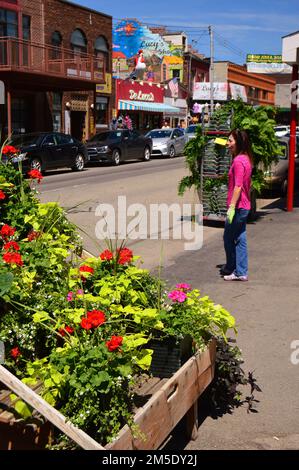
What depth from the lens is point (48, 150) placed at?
23.2 meters

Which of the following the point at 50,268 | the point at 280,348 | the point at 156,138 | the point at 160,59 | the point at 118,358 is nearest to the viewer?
the point at 118,358

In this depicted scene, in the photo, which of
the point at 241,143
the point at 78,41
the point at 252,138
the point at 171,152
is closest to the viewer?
the point at 241,143

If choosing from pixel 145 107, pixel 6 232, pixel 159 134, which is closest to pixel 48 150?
pixel 159 134

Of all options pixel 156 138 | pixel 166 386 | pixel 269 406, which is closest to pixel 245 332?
pixel 269 406

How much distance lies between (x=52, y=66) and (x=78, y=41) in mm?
8641

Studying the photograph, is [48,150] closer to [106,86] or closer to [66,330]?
[106,86]

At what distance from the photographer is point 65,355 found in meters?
3.09

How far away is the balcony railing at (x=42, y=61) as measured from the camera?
2603 cm

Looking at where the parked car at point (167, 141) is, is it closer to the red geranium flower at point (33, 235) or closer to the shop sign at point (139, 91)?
the shop sign at point (139, 91)

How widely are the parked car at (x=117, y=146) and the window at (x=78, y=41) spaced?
849cm

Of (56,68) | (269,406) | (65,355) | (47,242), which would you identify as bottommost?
(269,406)

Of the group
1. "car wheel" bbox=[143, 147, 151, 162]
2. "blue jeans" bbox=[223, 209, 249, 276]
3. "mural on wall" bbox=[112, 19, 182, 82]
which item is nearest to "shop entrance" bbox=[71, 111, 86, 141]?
"car wheel" bbox=[143, 147, 151, 162]

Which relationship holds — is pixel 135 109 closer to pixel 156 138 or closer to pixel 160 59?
pixel 156 138

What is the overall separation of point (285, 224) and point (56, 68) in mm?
19866
